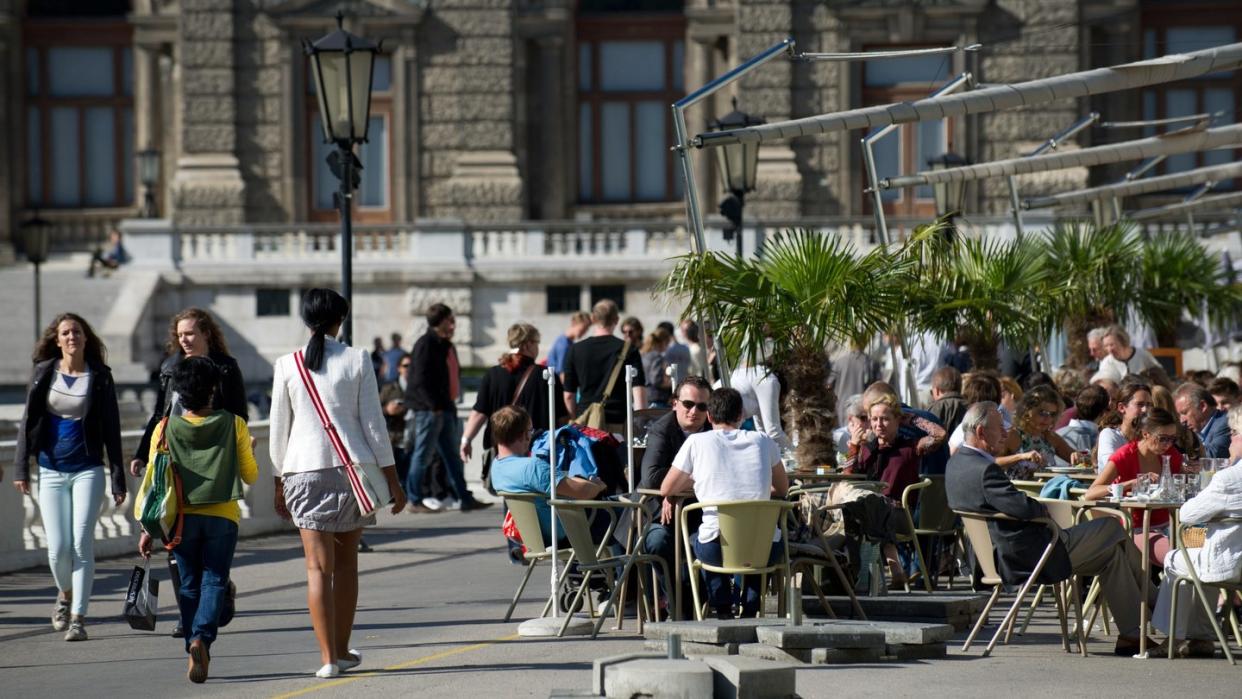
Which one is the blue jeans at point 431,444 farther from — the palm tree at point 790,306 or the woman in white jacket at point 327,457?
the woman in white jacket at point 327,457

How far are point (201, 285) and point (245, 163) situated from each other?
3414 mm

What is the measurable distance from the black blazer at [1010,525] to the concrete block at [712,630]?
108 cm

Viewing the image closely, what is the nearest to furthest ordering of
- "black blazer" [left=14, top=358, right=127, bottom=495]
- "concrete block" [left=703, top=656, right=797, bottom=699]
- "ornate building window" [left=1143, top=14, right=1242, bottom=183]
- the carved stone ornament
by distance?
"concrete block" [left=703, top=656, right=797, bottom=699] < "black blazer" [left=14, top=358, right=127, bottom=495] < the carved stone ornament < "ornate building window" [left=1143, top=14, right=1242, bottom=183]

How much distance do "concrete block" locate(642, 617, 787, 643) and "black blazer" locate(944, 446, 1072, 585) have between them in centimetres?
108

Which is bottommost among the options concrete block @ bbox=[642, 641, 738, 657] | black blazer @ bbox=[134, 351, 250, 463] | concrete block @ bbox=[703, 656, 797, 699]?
concrete block @ bbox=[642, 641, 738, 657]

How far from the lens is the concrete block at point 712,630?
962cm

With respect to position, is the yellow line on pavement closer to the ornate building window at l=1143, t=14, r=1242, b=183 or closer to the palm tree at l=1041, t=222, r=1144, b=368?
the palm tree at l=1041, t=222, r=1144, b=368

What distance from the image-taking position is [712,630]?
9625 millimetres

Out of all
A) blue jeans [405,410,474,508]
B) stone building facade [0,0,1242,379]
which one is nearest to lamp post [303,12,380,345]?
blue jeans [405,410,474,508]

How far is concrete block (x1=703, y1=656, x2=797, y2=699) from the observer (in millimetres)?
7898

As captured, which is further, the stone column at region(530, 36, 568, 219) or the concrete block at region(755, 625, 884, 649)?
the stone column at region(530, 36, 568, 219)

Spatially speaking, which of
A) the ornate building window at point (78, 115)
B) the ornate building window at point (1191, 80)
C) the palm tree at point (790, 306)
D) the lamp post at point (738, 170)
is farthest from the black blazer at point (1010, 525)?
the ornate building window at point (78, 115)

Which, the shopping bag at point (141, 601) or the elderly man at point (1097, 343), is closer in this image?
the shopping bag at point (141, 601)

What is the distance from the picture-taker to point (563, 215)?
3738 centimetres
